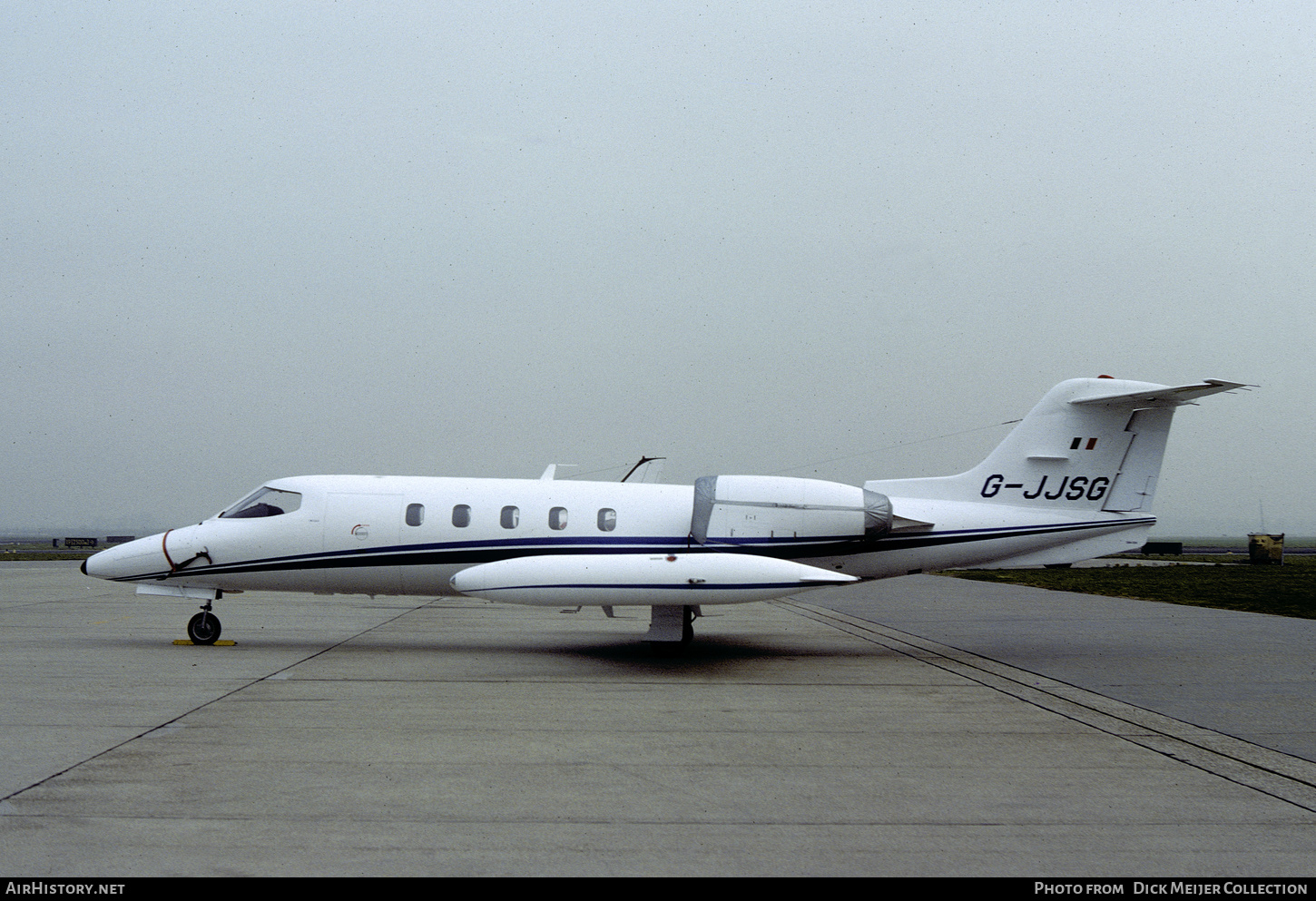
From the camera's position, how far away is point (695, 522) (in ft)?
45.5

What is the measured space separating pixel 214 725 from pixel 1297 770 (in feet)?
29.1

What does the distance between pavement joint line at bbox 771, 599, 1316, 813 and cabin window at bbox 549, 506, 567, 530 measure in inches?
213

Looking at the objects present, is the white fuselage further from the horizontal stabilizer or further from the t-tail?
the horizontal stabilizer

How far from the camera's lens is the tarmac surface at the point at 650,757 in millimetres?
5391

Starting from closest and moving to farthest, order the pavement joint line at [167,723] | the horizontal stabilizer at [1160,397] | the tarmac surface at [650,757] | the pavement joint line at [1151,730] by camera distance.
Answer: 1. the tarmac surface at [650,757]
2. the pavement joint line at [167,723]
3. the pavement joint line at [1151,730]
4. the horizontal stabilizer at [1160,397]

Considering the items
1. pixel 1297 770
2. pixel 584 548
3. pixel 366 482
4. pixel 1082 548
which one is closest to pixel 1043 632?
pixel 1082 548

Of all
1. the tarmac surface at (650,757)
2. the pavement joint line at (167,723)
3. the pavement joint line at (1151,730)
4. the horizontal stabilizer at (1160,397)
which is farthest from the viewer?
the horizontal stabilizer at (1160,397)

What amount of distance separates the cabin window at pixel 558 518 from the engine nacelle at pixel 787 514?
183cm

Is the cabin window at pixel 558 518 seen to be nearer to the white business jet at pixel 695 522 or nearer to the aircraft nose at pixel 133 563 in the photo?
the white business jet at pixel 695 522

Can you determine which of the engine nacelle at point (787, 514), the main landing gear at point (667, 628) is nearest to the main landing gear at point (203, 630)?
the main landing gear at point (667, 628)

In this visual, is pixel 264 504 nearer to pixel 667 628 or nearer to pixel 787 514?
pixel 667 628

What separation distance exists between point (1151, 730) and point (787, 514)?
19.0ft

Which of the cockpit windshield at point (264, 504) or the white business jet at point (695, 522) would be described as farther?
the cockpit windshield at point (264, 504)

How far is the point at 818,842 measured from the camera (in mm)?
5586
